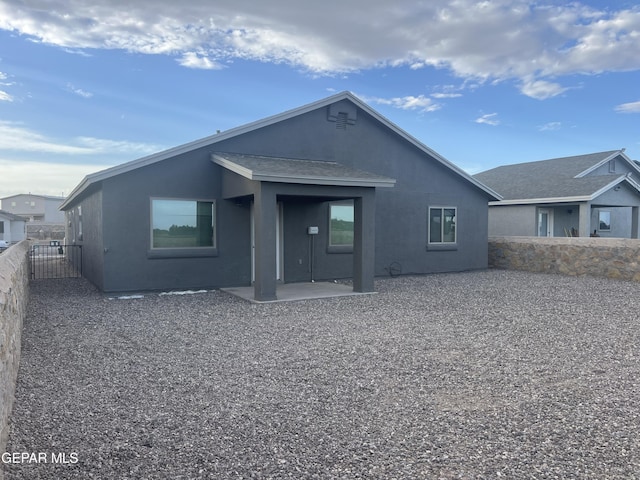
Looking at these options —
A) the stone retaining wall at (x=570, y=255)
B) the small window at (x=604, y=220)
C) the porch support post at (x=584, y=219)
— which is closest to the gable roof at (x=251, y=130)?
the stone retaining wall at (x=570, y=255)

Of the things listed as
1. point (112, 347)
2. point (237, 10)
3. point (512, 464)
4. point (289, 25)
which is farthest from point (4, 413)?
point (289, 25)

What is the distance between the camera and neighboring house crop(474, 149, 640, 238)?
56.7 ft

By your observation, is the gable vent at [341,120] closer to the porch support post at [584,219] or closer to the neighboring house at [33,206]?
the porch support post at [584,219]

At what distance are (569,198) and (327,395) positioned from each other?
52.3 feet

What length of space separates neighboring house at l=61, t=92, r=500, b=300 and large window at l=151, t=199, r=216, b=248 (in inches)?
0.9

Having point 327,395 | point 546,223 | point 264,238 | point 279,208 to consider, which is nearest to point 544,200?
point 546,223

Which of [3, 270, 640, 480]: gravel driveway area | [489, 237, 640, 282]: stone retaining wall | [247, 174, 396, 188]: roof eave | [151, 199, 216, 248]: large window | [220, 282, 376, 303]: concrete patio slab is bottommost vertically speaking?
[3, 270, 640, 480]: gravel driveway area

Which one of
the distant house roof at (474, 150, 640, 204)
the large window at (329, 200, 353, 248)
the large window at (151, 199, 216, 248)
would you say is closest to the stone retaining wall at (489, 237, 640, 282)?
the distant house roof at (474, 150, 640, 204)

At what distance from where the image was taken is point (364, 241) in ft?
34.8

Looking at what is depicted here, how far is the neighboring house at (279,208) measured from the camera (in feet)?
33.0

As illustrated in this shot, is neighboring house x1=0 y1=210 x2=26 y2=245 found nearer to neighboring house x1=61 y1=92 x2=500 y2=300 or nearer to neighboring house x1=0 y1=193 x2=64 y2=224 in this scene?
neighboring house x1=0 y1=193 x2=64 y2=224

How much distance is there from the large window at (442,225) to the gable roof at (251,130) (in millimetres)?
1322

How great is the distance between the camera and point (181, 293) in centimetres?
1046

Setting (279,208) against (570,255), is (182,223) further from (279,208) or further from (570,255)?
(570,255)
